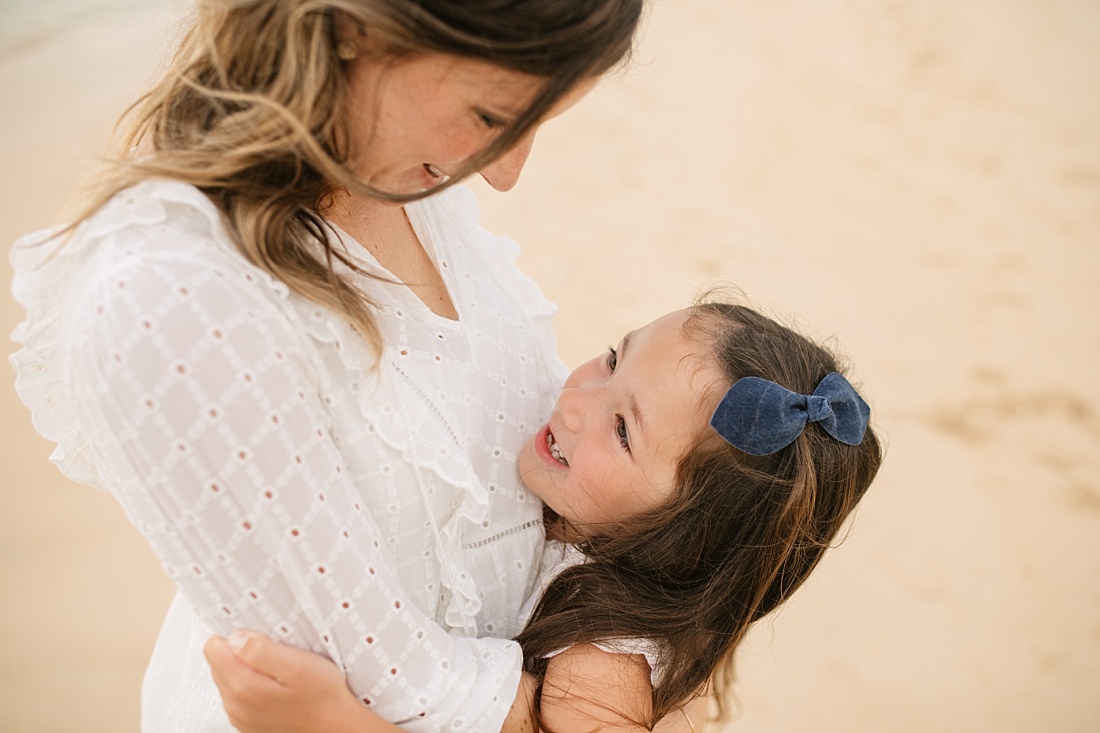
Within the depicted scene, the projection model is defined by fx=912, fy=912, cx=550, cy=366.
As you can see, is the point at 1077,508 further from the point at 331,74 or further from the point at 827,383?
the point at 331,74

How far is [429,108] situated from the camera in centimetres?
104

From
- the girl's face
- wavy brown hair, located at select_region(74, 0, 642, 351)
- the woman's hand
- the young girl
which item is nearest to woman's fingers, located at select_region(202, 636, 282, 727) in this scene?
the woman's hand

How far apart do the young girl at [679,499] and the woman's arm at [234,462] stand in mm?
452

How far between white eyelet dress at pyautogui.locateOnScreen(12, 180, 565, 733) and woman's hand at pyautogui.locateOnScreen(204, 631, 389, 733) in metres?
0.03

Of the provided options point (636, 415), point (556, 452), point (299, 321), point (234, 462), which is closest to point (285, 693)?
point (234, 462)

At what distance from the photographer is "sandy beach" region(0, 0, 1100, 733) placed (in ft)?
9.25

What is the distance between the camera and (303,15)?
0.97 m

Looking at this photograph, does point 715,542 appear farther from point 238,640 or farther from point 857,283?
point 857,283

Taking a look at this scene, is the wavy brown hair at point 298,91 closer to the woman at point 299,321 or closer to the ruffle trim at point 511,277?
the woman at point 299,321

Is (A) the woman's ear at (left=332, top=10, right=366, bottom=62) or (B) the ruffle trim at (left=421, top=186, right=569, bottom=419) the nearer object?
(A) the woman's ear at (left=332, top=10, right=366, bottom=62)

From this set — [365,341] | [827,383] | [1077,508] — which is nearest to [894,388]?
[1077,508]

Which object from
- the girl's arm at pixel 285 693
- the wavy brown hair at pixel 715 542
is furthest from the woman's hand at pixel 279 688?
the wavy brown hair at pixel 715 542

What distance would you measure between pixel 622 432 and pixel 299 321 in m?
0.70

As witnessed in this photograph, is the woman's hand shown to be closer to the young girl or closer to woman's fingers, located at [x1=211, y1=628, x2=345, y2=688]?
woman's fingers, located at [x1=211, y1=628, x2=345, y2=688]
